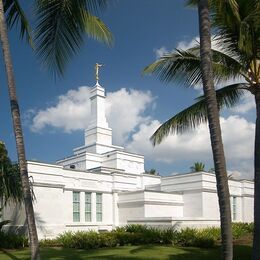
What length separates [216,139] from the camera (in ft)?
27.5

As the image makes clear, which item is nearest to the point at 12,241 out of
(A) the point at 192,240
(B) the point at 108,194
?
(A) the point at 192,240

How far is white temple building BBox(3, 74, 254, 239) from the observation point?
25547mm

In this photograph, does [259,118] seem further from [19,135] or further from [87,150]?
[87,150]

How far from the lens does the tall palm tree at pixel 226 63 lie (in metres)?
12.3

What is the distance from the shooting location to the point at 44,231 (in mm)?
24891

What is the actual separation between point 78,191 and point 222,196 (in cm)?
2089

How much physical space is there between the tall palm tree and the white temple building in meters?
11.4

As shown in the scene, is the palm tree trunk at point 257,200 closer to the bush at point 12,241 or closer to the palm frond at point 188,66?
the palm frond at point 188,66

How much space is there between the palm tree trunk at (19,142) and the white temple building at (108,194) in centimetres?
1505

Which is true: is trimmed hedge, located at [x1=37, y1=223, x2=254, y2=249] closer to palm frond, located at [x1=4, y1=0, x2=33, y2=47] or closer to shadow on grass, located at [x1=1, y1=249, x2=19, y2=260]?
shadow on grass, located at [x1=1, y1=249, x2=19, y2=260]

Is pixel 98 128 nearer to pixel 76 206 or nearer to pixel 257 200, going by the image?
pixel 76 206

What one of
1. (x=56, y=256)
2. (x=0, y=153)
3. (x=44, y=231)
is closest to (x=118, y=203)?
(x=44, y=231)

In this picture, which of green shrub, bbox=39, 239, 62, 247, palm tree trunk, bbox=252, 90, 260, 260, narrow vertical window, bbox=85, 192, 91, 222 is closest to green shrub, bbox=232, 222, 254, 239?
narrow vertical window, bbox=85, 192, 91, 222

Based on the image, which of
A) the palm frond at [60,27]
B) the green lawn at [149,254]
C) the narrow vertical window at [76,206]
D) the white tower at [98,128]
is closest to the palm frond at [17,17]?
the palm frond at [60,27]
